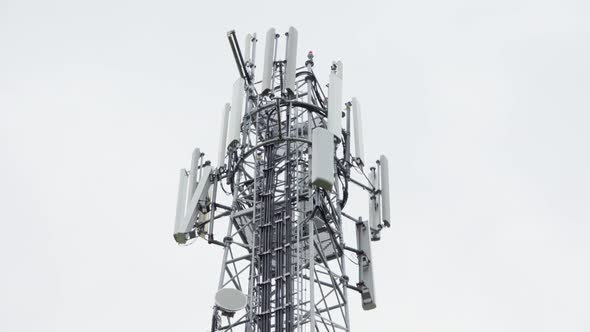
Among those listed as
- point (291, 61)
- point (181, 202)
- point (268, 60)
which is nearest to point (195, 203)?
point (181, 202)

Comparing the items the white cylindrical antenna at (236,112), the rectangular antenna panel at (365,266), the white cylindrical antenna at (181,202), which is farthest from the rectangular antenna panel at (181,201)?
the rectangular antenna panel at (365,266)

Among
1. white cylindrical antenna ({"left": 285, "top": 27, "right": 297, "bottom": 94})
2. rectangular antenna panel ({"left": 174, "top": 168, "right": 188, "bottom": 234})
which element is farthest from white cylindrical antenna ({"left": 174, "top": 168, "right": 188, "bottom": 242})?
white cylindrical antenna ({"left": 285, "top": 27, "right": 297, "bottom": 94})

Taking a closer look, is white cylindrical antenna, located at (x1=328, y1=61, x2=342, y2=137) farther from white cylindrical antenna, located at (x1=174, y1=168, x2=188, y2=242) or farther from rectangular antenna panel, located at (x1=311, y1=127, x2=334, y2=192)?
white cylindrical antenna, located at (x1=174, y1=168, x2=188, y2=242)

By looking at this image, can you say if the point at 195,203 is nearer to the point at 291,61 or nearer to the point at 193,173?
the point at 193,173

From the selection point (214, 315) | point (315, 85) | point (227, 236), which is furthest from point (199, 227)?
point (315, 85)

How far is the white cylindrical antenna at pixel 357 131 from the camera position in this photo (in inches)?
1367

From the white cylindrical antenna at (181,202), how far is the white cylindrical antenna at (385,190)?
23.6 feet

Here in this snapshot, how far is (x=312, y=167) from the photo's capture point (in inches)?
1201

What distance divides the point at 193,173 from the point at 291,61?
18.1 ft

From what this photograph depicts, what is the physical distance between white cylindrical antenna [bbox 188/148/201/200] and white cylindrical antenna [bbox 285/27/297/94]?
4.62 metres

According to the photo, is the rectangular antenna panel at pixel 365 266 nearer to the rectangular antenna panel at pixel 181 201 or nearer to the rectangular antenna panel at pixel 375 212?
Answer: the rectangular antenna panel at pixel 375 212

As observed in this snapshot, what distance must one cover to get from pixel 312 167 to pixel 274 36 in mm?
7161

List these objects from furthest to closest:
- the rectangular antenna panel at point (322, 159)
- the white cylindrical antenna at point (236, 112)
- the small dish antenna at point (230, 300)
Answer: the white cylindrical antenna at point (236, 112)
the rectangular antenna panel at point (322, 159)
the small dish antenna at point (230, 300)

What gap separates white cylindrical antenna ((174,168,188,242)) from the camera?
1318 inches
